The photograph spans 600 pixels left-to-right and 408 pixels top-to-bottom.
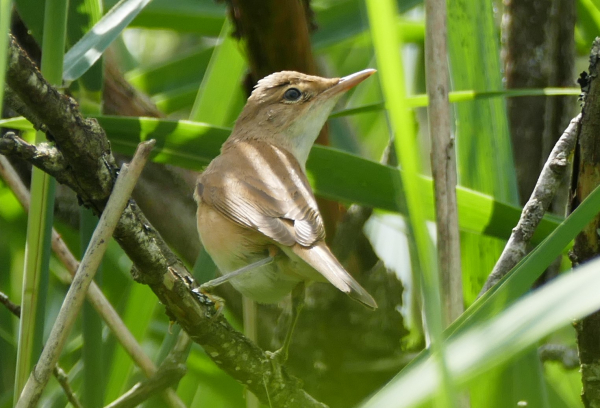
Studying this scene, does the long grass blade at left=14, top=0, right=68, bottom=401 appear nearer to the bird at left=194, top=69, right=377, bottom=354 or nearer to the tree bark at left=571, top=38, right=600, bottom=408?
the bird at left=194, top=69, right=377, bottom=354

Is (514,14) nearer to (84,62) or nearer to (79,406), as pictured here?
(84,62)

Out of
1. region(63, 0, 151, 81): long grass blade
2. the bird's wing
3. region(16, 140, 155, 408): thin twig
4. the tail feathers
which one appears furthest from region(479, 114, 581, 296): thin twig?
region(63, 0, 151, 81): long grass blade

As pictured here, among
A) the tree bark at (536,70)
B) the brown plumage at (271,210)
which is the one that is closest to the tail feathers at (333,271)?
the brown plumage at (271,210)

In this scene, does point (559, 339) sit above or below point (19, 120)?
above

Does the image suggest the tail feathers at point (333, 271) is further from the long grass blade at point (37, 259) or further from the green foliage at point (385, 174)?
the long grass blade at point (37, 259)

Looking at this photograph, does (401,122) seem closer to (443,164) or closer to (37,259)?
(443,164)

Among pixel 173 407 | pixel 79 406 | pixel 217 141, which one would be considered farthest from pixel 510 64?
pixel 79 406
